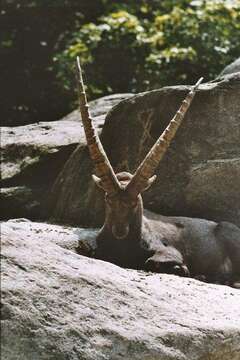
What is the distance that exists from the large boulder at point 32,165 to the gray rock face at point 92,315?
182 inches

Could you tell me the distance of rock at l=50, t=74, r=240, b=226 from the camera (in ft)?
32.1

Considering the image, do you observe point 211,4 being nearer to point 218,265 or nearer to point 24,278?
point 218,265

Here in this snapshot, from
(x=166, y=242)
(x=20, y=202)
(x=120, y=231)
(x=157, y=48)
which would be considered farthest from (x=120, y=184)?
(x=157, y=48)

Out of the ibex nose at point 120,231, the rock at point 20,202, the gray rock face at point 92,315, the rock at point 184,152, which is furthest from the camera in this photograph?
the rock at point 20,202

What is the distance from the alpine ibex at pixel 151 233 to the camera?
848cm

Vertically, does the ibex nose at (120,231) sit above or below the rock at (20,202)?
above

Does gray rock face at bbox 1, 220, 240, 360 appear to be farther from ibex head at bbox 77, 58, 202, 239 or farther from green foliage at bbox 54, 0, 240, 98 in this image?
green foliage at bbox 54, 0, 240, 98

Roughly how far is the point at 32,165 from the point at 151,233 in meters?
2.96

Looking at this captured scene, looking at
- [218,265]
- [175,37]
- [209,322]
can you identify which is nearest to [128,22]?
[175,37]

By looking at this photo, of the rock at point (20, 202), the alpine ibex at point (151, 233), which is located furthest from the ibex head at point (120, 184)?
the rock at point (20, 202)

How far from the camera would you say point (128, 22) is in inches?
656

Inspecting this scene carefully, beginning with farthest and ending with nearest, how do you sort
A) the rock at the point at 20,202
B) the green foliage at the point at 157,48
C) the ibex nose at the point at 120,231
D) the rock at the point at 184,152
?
the green foliage at the point at 157,48 < the rock at the point at 20,202 < the rock at the point at 184,152 < the ibex nose at the point at 120,231

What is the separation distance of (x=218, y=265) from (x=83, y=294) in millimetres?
4113

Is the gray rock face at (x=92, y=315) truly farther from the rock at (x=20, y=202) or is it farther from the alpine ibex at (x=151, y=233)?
the rock at (x=20, y=202)
